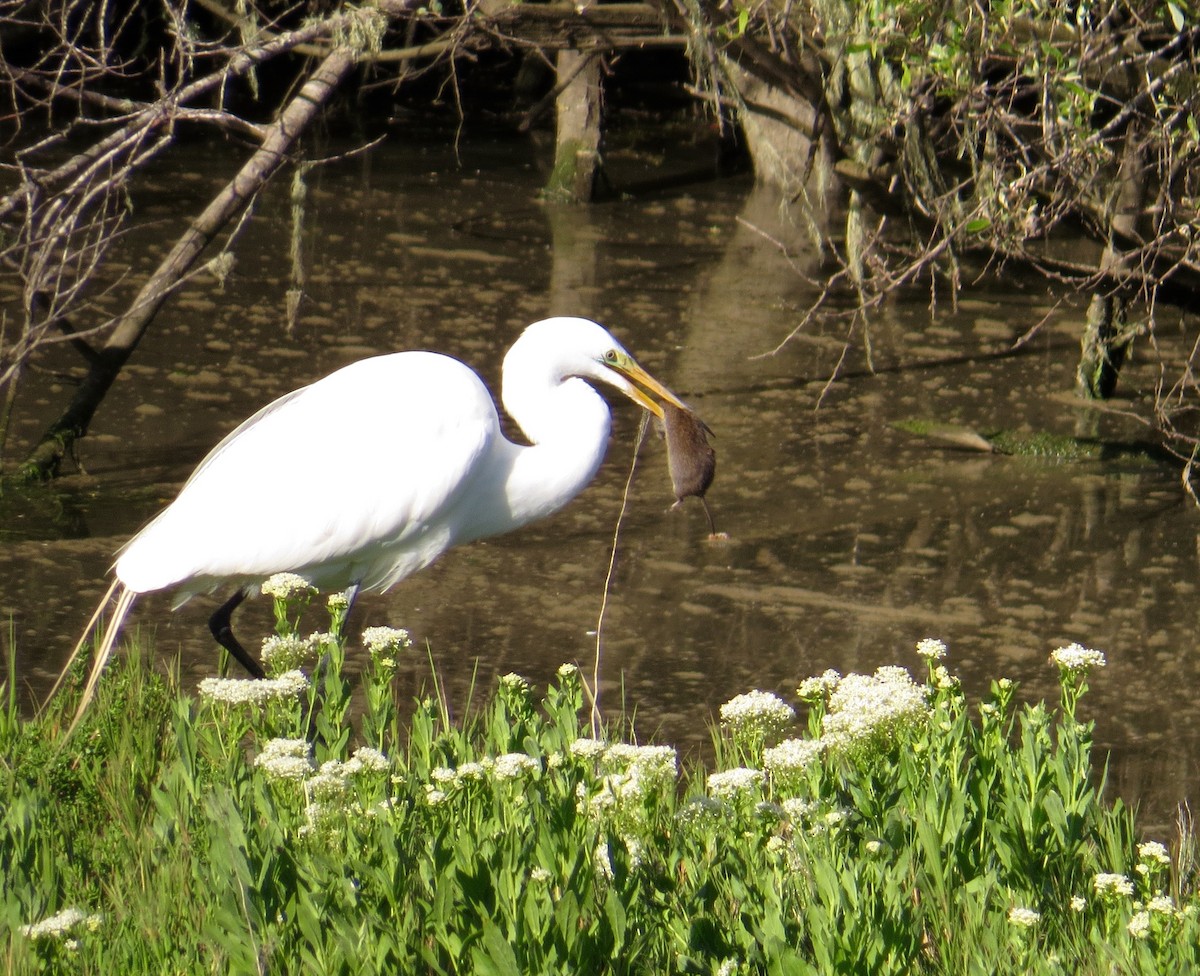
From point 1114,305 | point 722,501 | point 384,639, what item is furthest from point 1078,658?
point 1114,305

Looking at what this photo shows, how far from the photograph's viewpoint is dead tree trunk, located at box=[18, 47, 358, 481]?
6070 millimetres

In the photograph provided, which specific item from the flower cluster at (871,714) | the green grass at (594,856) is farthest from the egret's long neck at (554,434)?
the flower cluster at (871,714)

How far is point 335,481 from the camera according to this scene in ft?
14.2

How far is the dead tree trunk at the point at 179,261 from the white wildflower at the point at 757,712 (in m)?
3.80

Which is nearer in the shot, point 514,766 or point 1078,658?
point 514,766

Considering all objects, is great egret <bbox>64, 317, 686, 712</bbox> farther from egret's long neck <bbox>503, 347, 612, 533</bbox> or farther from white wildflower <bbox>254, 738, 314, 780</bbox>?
white wildflower <bbox>254, 738, 314, 780</bbox>

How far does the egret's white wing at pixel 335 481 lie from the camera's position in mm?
4281

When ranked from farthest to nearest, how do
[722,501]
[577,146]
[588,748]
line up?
[577,146] → [722,501] → [588,748]

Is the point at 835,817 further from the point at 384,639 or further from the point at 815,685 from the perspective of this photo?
the point at 384,639

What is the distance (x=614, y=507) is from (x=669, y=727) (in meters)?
1.89

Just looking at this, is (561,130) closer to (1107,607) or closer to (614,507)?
(614,507)

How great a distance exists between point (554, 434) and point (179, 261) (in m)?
2.21

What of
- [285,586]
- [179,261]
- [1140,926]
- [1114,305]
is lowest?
[1140,926]

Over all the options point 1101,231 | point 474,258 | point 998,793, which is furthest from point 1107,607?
point 474,258
